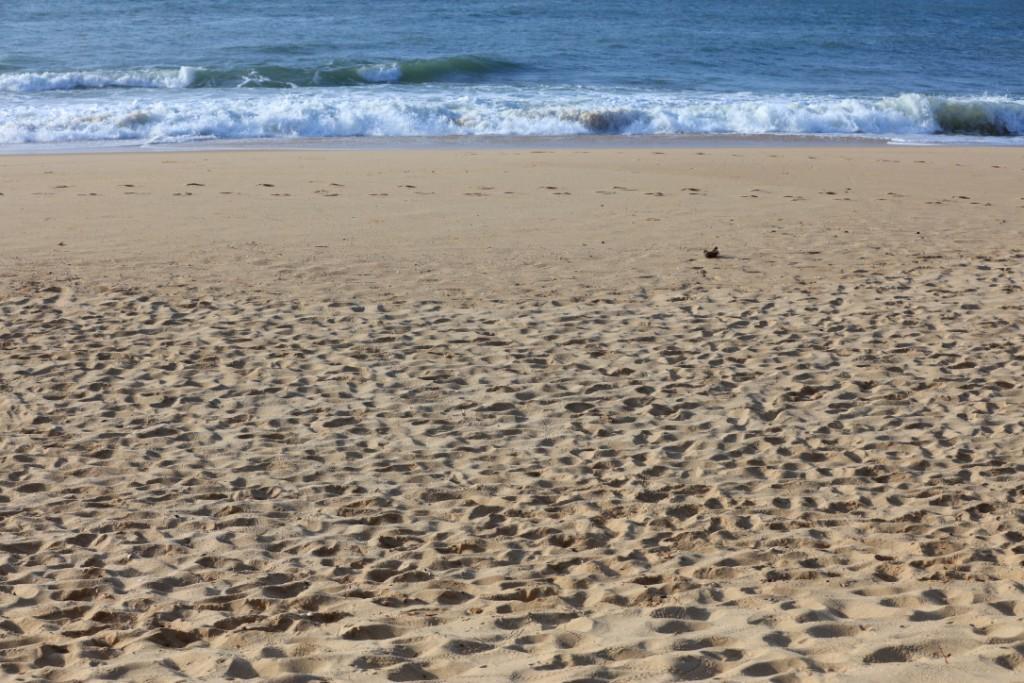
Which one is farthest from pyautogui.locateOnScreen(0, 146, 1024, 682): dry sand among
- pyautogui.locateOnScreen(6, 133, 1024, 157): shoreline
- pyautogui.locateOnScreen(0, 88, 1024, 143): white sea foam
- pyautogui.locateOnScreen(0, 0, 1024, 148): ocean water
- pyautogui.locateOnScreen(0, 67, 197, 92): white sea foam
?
pyautogui.locateOnScreen(0, 67, 197, 92): white sea foam

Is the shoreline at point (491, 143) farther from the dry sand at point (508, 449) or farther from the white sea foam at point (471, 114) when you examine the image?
the dry sand at point (508, 449)

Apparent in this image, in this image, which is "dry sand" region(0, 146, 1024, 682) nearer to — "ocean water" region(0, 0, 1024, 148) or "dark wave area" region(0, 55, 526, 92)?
"ocean water" region(0, 0, 1024, 148)

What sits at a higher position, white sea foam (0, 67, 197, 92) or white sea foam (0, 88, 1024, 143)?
white sea foam (0, 67, 197, 92)

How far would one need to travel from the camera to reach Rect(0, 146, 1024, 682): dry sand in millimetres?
3727

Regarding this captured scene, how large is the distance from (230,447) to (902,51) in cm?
3197

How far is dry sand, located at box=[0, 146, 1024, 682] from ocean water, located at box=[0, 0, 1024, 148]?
10232 mm

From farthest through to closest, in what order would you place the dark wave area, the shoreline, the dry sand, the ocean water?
the dark wave area → the ocean water → the shoreline → the dry sand

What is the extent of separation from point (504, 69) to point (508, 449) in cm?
2451

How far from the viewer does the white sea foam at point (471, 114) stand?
63.5ft

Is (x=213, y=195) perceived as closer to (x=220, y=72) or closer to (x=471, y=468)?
(x=471, y=468)

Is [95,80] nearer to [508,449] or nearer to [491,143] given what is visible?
[491,143]

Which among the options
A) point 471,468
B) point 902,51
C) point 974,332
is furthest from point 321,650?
point 902,51

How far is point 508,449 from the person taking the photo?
5.43m

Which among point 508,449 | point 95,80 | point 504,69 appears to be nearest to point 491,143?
point 504,69
